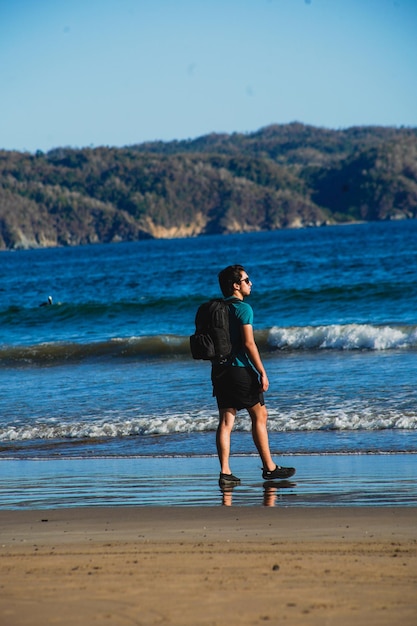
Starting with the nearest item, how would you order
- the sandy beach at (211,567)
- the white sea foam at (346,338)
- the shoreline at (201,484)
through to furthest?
the sandy beach at (211,567), the shoreline at (201,484), the white sea foam at (346,338)

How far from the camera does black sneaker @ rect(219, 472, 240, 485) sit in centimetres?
643

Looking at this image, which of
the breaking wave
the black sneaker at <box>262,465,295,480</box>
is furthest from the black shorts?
the breaking wave

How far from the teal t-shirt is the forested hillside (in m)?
153

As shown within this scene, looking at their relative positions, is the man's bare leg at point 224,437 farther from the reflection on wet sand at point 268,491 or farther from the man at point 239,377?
the reflection on wet sand at point 268,491

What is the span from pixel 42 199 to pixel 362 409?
15532cm

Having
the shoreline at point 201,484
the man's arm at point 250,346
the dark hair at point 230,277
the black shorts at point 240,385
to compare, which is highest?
the dark hair at point 230,277

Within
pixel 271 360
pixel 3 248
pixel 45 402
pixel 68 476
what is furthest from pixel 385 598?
pixel 3 248

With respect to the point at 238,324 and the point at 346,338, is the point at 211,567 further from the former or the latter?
the point at 346,338

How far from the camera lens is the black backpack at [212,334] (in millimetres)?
6637

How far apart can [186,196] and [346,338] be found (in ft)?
506

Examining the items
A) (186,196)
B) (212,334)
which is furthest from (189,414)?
(186,196)

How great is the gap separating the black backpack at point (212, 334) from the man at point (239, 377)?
0.23ft

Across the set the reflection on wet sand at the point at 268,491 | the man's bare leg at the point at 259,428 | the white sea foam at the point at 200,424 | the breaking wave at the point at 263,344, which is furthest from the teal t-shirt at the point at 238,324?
the breaking wave at the point at 263,344

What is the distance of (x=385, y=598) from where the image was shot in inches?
143
